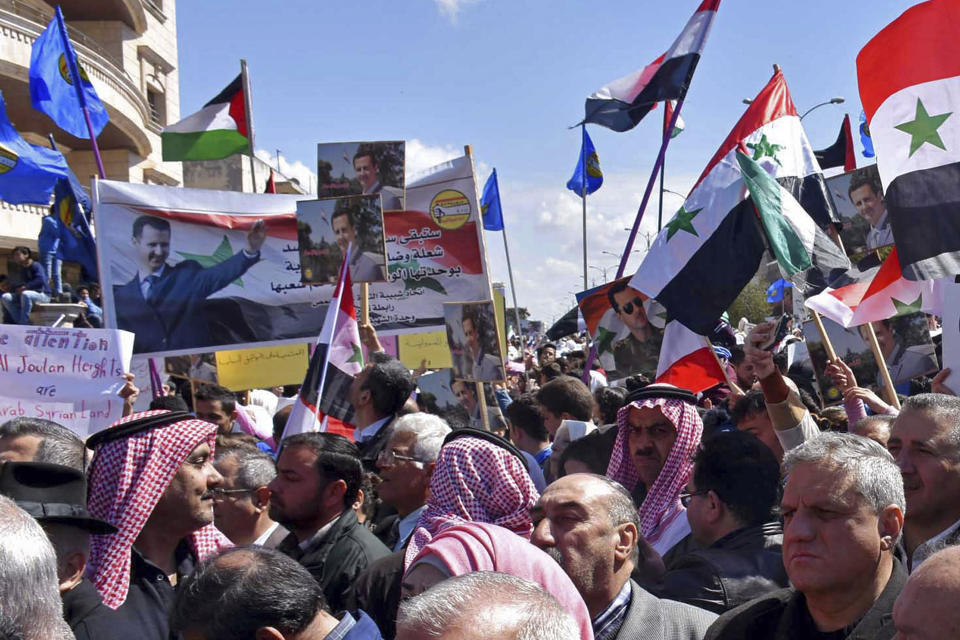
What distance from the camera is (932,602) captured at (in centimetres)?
166

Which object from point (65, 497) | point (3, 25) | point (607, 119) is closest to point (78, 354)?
point (65, 497)

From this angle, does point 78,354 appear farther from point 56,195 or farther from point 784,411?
point 56,195

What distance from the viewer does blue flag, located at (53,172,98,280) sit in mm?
9656

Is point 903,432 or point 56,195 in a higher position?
point 56,195

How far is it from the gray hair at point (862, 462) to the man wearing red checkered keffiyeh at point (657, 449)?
4.82 feet

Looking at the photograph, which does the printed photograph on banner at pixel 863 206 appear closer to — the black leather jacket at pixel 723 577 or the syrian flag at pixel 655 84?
the syrian flag at pixel 655 84

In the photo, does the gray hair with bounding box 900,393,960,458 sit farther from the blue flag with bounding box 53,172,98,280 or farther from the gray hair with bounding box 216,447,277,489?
the blue flag with bounding box 53,172,98,280

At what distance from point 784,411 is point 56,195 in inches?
353

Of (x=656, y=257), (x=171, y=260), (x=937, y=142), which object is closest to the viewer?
(x=937, y=142)

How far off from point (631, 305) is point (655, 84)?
1705 millimetres

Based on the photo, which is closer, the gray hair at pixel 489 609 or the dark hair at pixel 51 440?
the gray hair at pixel 489 609

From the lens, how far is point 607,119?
783cm

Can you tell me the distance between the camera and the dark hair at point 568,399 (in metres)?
5.99

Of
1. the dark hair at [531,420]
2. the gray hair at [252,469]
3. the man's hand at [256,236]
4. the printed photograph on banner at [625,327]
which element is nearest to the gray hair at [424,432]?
the gray hair at [252,469]
